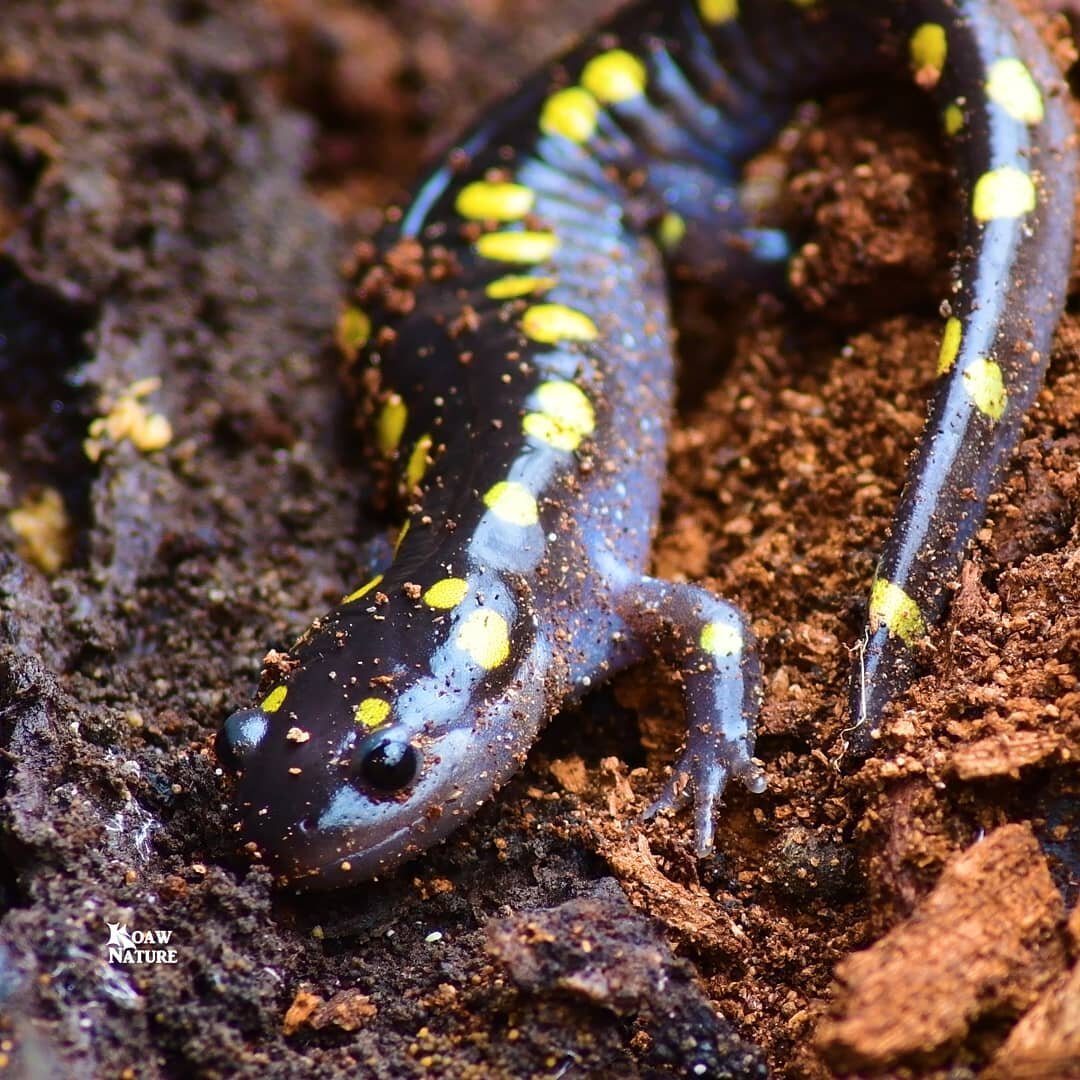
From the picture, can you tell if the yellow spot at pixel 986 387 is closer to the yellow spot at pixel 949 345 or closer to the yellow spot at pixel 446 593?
the yellow spot at pixel 949 345

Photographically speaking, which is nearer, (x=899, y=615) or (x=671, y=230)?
(x=899, y=615)

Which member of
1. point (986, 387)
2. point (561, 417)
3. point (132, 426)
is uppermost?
point (986, 387)

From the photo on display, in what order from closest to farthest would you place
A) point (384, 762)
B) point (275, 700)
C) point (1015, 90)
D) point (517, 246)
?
point (384, 762) < point (275, 700) < point (1015, 90) < point (517, 246)

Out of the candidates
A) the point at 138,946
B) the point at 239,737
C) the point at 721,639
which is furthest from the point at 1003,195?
the point at 138,946

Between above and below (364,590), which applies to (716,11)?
above

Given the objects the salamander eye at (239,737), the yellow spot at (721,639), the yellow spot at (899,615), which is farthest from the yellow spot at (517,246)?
the salamander eye at (239,737)

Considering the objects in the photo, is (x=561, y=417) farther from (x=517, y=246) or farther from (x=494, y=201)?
(x=494, y=201)
